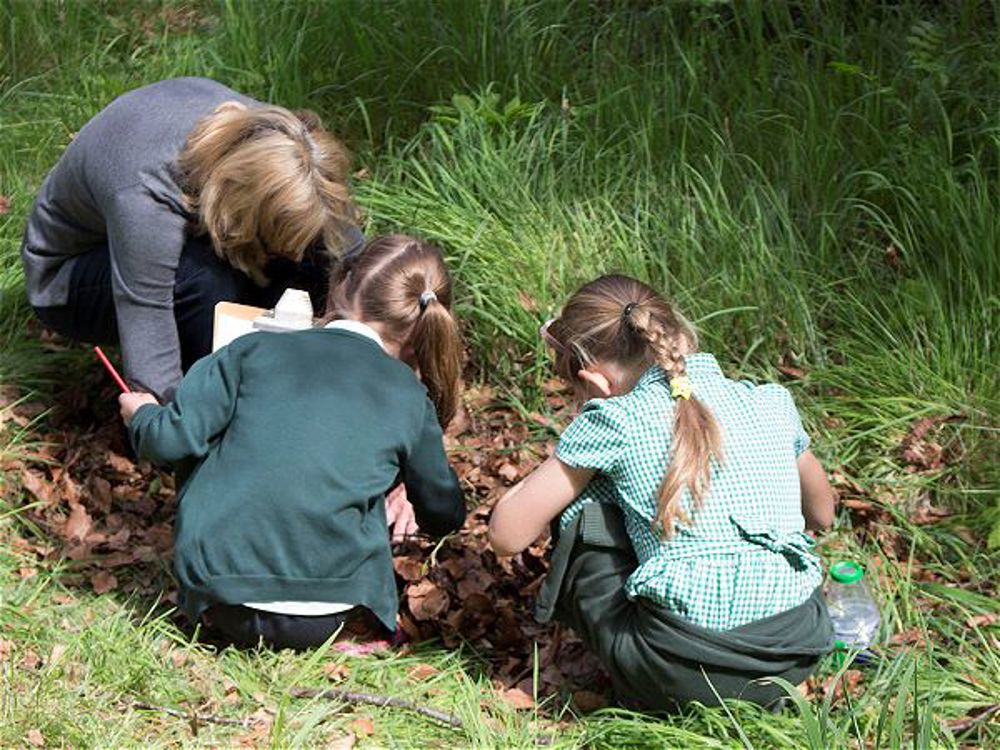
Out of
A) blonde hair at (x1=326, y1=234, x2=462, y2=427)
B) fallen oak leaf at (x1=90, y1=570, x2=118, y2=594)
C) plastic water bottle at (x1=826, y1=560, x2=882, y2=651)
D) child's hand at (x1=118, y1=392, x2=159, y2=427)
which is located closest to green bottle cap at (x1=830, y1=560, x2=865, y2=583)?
plastic water bottle at (x1=826, y1=560, x2=882, y2=651)

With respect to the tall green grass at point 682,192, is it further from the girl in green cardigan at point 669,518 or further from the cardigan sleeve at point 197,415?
the cardigan sleeve at point 197,415

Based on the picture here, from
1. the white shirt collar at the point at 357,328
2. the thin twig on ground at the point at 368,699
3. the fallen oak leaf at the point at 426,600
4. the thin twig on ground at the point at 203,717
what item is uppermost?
the white shirt collar at the point at 357,328

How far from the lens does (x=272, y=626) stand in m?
3.26

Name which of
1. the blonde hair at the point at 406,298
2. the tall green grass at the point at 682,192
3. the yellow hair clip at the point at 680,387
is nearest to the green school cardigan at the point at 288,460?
the blonde hair at the point at 406,298

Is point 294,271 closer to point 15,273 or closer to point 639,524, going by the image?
point 15,273

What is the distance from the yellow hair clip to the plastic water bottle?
813 millimetres

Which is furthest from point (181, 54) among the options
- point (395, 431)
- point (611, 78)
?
point (395, 431)

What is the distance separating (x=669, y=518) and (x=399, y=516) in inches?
46.5

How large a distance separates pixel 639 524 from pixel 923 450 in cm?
133

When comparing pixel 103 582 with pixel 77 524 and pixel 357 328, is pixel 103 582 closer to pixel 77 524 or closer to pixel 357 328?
pixel 77 524

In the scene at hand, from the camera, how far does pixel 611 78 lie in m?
5.18

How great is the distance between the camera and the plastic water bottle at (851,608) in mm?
3408

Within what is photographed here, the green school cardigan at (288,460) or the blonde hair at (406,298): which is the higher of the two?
the blonde hair at (406,298)

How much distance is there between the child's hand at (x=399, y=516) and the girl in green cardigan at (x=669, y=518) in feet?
2.52
